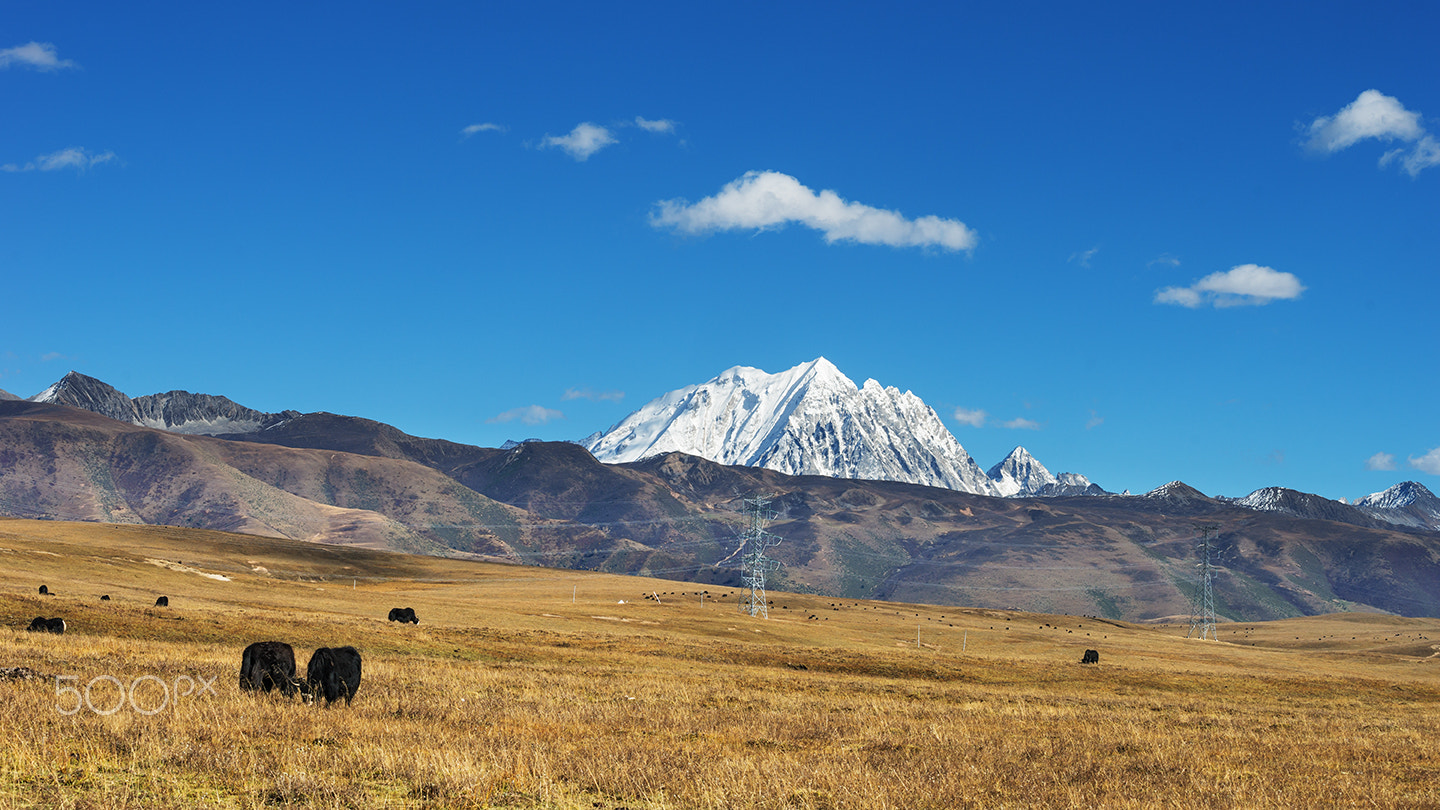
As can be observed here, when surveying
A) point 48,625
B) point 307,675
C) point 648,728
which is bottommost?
point 48,625

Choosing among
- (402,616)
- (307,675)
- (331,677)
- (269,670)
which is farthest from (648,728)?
(402,616)

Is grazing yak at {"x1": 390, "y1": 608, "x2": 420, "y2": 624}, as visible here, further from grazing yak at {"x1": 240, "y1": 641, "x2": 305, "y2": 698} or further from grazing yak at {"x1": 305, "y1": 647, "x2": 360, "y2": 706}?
grazing yak at {"x1": 305, "y1": 647, "x2": 360, "y2": 706}

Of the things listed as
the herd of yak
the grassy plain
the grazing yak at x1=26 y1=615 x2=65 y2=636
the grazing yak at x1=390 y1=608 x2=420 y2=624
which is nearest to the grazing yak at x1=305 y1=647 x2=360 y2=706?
the herd of yak

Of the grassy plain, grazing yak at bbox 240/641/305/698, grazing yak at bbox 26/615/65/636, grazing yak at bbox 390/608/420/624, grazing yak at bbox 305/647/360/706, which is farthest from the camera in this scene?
grazing yak at bbox 390/608/420/624

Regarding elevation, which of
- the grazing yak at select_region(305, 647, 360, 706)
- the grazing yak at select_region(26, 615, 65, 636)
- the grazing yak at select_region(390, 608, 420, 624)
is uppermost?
the grazing yak at select_region(305, 647, 360, 706)

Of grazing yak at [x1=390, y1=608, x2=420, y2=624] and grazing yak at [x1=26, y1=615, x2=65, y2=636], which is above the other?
grazing yak at [x1=26, y1=615, x2=65, y2=636]

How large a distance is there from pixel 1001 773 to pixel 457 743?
978cm

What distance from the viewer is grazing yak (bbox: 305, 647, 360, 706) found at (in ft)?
78.5

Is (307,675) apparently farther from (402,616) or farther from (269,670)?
(402,616)

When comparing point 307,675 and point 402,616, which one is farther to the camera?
point 402,616

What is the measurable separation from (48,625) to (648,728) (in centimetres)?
2848

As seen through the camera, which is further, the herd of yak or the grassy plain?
the herd of yak

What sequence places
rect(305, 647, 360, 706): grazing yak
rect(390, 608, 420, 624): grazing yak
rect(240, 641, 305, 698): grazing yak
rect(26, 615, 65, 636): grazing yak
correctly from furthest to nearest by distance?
rect(390, 608, 420, 624): grazing yak → rect(26, 615, 65, 636): grazing yak → rect(240, 641, 305, 698): grazing yak → rect(305, 647, 360, 706): grazing yak

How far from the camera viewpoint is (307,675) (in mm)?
24609
